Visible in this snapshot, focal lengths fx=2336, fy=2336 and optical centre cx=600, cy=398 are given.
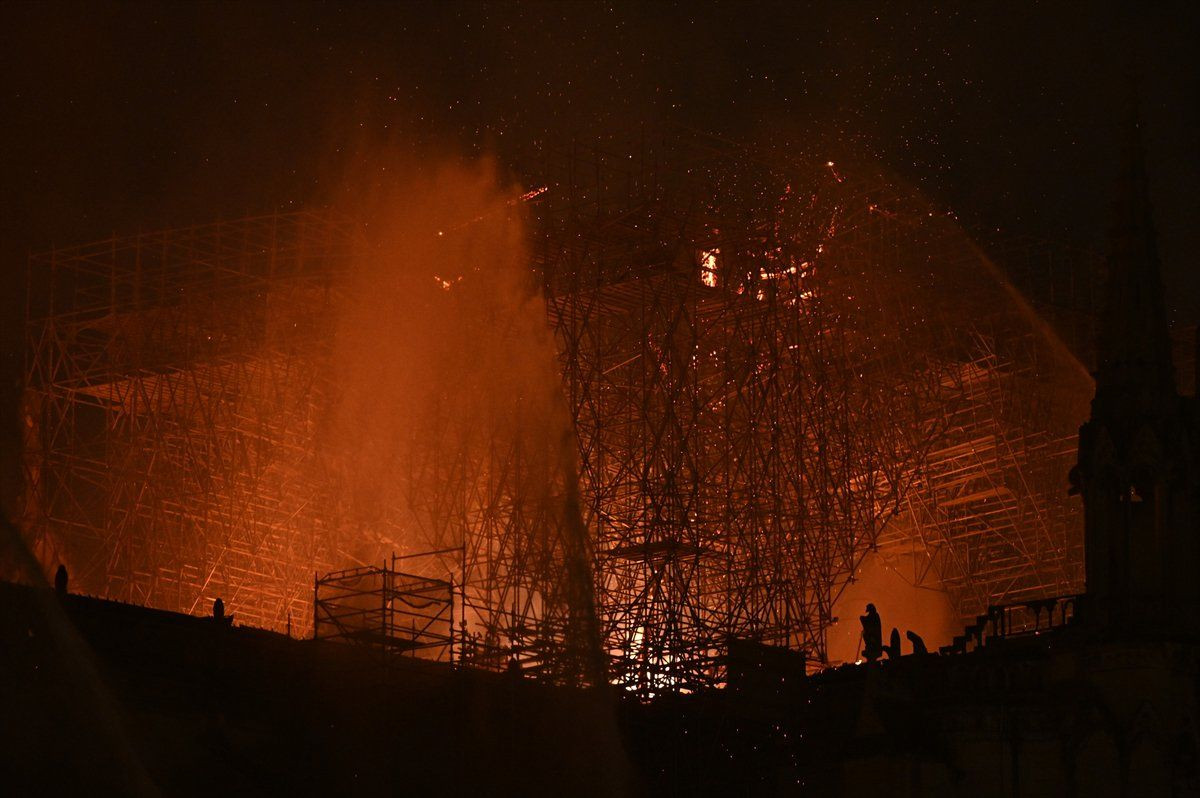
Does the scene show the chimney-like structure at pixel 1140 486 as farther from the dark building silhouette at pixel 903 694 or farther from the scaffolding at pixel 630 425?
the scaffolding at pixel 630 425

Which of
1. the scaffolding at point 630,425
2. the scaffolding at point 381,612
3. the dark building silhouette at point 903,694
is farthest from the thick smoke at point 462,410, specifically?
the dark building silhouette at point 903,694

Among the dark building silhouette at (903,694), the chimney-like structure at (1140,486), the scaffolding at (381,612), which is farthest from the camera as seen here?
the scaffolding at (381,612)

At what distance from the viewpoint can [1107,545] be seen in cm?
3553

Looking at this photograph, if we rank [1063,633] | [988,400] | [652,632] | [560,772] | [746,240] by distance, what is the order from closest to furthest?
[1063,633] < [560,772] < [652,632] < [746,240] < [988,400]

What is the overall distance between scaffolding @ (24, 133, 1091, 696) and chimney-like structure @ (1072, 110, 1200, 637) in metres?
13.3

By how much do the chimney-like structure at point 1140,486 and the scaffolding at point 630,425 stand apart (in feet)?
43.6

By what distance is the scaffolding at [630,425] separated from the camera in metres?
51.6

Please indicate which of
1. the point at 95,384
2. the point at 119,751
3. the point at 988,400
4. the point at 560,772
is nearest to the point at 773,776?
the point at 560,772

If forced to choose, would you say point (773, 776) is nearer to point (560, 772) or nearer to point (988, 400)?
point (560, 772)

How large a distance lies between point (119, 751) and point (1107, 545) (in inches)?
591

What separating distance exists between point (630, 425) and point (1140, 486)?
19431 millimetres

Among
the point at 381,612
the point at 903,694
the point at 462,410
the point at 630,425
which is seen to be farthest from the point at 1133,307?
the point at 462,410

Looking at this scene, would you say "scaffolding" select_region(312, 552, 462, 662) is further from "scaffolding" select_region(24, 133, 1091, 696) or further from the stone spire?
the stone spire

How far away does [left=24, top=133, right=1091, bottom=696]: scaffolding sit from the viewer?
51562 mm
